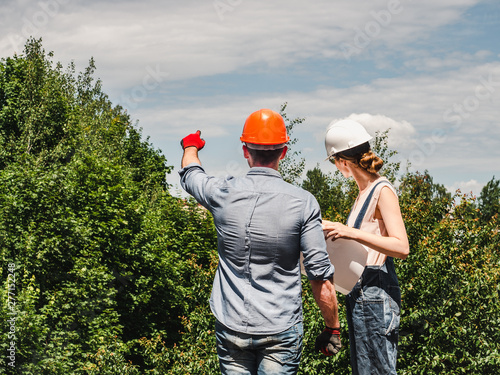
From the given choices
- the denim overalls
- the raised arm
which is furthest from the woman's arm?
the raised arm

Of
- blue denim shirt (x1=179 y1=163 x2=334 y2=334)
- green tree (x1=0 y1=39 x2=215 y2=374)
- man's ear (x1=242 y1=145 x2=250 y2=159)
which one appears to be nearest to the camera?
blue denim shirt (x1=179 y1=163 x2=334 y2=334)

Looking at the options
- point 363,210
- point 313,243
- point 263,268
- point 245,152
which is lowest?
point 263,268

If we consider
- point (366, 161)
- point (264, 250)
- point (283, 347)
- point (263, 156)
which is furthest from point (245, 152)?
point (283, 347)

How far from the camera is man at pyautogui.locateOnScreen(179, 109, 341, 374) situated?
2498 mm

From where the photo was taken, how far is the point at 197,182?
8.87 ft

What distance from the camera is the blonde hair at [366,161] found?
3031mm

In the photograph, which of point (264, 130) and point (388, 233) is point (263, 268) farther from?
point (388, 233)

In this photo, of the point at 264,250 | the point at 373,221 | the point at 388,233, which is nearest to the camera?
the point at 264,250

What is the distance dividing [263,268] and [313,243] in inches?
10.4

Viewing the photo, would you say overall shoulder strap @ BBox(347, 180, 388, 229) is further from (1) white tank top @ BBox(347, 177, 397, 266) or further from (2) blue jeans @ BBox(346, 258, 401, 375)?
(2) blue jeans @ BBox(346, 258, 401, 375)

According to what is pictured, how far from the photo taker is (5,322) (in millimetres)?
13891

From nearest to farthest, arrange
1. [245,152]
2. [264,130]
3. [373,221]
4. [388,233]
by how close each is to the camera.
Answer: [264,130]
[245,152]
[388,233]
[373,221]

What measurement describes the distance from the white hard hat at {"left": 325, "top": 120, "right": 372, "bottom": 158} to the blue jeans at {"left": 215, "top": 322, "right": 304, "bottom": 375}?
3.38 ft

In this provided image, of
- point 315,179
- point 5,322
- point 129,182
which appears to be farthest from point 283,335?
point 315,179
